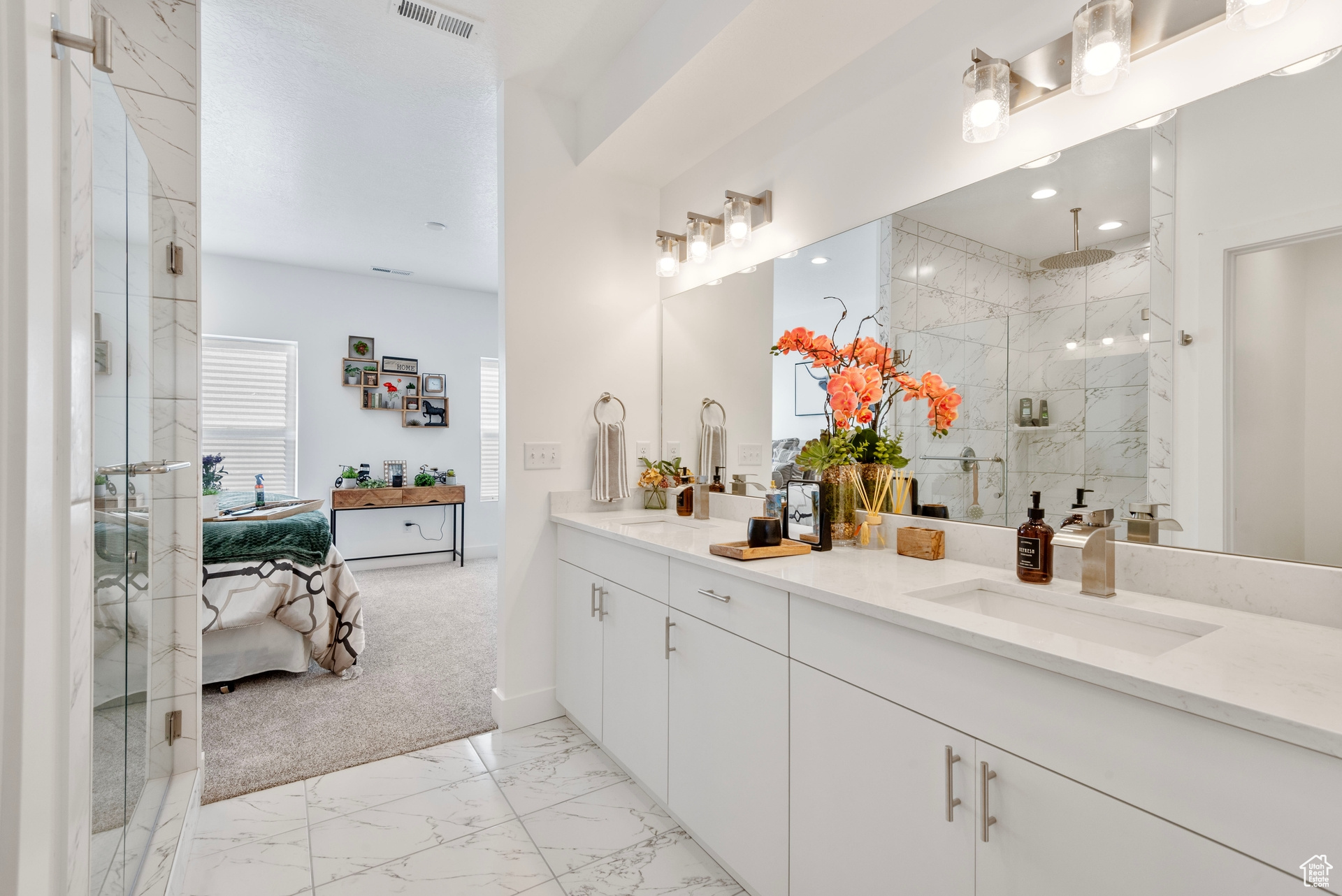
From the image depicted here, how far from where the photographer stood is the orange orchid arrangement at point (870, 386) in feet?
5.58

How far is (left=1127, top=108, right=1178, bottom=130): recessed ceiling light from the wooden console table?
17.7 feet

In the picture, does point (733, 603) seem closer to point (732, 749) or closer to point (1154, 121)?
point (732, 749)

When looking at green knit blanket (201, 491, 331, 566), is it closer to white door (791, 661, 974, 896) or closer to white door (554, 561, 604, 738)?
white door (554, 561, 604, 738)

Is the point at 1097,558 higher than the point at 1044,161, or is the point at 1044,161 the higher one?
the point at 1044,161

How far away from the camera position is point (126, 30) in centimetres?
176

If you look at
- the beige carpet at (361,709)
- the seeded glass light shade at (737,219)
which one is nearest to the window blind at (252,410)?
the beige carpet at (361,709)

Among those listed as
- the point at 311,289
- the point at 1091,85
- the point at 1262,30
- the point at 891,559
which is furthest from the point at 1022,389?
the point at 311,289

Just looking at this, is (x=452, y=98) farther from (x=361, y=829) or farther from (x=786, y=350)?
(x=361, y=829)

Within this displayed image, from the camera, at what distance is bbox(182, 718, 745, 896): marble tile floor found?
1.64 meters

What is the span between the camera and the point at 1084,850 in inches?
34.1

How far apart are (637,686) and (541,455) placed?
3.47 feet

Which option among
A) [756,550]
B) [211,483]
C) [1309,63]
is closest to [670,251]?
[756,550]

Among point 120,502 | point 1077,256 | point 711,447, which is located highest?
point 1077,256

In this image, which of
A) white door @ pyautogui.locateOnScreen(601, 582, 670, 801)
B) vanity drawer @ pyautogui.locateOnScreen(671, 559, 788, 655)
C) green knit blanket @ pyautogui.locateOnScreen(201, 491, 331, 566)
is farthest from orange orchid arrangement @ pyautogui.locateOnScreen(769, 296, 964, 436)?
green knit blanket @ pyautogui.locateOnScreen(201, 491, 331, 566)
